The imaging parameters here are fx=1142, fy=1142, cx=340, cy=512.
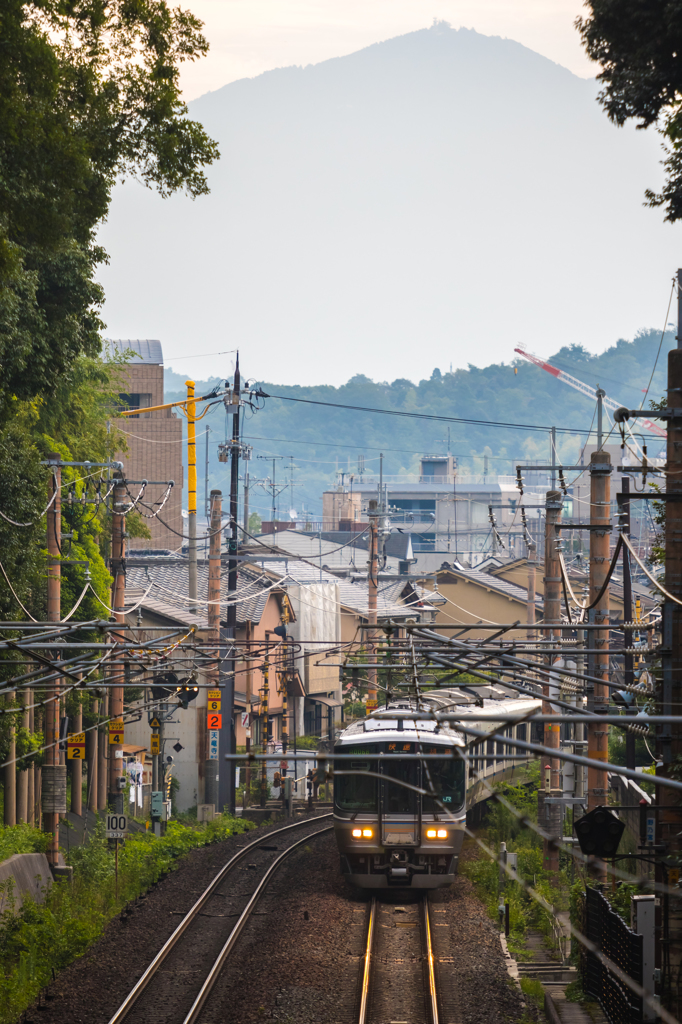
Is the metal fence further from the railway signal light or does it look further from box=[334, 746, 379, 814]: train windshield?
box=[334, 746, 379, 814]: train windshield

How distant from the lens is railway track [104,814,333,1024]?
12312 millimetres

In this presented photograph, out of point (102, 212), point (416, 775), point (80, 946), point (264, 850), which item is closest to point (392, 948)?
point (416, 775)

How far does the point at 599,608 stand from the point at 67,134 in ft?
28.5

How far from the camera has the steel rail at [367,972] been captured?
12086mm

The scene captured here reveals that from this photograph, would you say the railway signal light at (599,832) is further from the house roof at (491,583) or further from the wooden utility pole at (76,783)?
the house roof at (491,583)

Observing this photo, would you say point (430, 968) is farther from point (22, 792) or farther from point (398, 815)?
point (22, 792)

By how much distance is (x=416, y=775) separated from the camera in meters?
17.3

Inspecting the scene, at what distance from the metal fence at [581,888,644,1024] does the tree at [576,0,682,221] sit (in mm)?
8598

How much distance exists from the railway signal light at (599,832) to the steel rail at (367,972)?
3.22m

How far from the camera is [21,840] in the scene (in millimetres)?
19422

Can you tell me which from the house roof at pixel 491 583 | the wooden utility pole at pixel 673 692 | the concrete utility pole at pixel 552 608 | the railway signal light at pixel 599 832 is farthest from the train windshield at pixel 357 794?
the house roof at pixel 491 583

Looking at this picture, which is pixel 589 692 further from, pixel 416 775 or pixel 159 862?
pixel 159 862

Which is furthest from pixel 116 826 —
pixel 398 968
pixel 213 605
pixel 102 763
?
pixel 102 763

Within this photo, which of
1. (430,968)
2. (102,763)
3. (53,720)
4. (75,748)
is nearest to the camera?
(430,968)
